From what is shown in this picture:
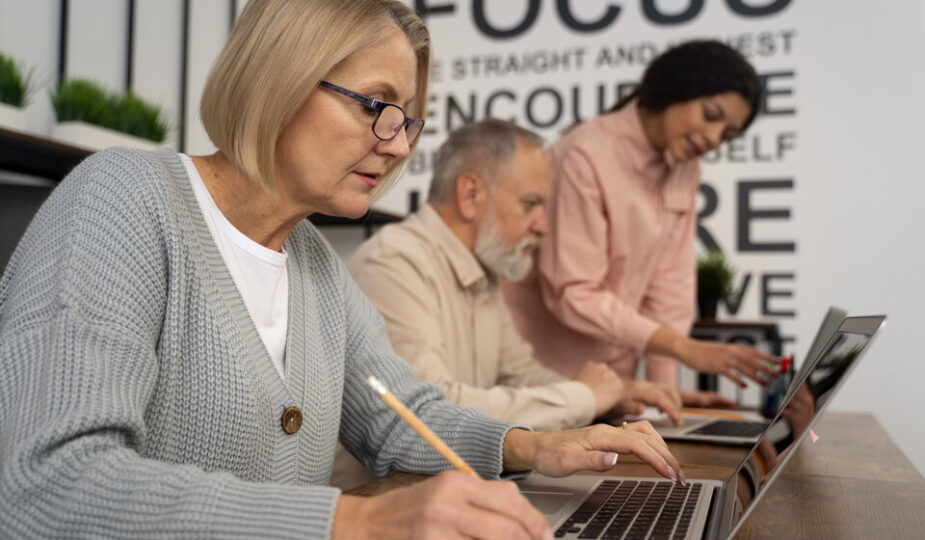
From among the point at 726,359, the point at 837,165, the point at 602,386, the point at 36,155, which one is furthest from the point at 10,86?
the point at 837,165

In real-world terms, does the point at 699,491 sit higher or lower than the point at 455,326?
lower

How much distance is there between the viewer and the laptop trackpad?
866 mm

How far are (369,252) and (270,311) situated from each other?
0.71 metres

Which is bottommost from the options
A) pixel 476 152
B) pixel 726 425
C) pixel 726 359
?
pixel 726 425

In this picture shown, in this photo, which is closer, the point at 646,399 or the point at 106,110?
the point at 646,399

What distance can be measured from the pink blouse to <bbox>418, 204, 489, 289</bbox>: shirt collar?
0.33 meters

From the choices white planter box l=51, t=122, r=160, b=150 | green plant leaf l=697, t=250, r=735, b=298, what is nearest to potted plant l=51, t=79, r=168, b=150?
white planter box l=51, t=122, r=160, b=150

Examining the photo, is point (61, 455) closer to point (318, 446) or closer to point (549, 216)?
point (318, 446)

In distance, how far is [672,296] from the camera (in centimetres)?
237

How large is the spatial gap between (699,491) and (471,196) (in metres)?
1.06

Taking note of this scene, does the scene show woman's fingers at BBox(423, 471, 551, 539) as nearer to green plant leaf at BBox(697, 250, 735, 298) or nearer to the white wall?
green plant leaf at BBox(697, 250, 735, 298)

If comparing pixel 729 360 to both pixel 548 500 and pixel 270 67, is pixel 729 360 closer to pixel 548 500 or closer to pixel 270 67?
pixel 548 500

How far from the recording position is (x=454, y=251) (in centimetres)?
184

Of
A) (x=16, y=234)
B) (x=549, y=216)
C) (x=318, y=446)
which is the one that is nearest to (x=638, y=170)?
(x=549, y=216)
